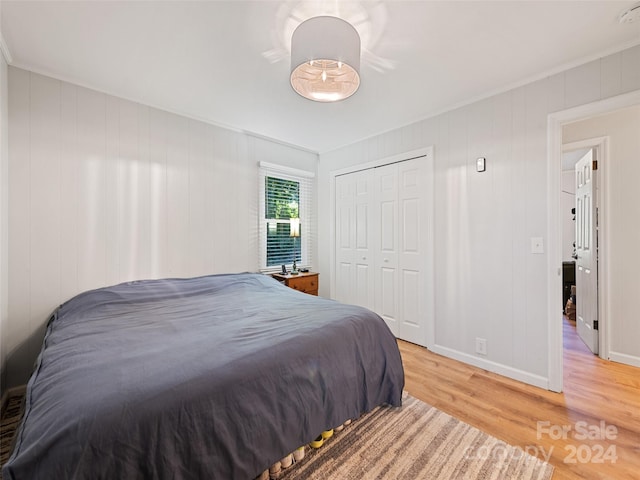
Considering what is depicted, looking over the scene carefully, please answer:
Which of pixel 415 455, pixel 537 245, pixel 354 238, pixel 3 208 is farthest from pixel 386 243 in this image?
pixel 3 208

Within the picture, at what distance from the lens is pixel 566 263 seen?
15.0 ft

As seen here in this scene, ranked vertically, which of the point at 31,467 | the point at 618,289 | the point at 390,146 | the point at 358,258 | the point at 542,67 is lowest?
the point at 31,467

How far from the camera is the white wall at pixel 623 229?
8.69 feet

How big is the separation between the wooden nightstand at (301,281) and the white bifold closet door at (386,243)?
0.44 meters

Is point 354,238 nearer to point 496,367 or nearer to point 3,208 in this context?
point 496,367

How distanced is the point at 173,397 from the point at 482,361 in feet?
8.74

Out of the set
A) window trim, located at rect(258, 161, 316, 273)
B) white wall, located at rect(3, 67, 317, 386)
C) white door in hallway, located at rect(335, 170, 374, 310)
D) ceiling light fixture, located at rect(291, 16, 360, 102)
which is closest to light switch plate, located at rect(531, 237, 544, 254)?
white door in hallway, located at rect(335, 170, 374, 310)

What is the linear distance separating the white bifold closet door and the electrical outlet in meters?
0.57

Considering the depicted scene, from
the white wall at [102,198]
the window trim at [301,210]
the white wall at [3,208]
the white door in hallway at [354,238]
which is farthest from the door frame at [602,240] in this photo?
the white wall at [3,208]

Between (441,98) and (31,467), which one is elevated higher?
(441,98)

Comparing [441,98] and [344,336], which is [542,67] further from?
[344,336]

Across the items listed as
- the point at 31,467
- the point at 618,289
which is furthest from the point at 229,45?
the point at 618,289

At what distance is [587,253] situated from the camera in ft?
10.1

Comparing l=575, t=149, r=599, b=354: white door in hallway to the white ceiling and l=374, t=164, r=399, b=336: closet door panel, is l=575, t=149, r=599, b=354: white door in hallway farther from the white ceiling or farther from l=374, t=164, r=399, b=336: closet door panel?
l=374, t=164, r=399, b=336: closet door panel
